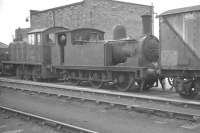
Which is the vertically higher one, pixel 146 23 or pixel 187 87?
pixel 146 23

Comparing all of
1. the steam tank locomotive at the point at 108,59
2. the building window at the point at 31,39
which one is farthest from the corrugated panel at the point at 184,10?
the building window at the point at 31,39

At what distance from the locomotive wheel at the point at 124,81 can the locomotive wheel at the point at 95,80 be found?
929 millimetres

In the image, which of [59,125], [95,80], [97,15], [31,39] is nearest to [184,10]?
[95,80]

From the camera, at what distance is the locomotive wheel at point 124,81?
12.2 m

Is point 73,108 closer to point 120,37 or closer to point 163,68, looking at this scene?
point 163,68

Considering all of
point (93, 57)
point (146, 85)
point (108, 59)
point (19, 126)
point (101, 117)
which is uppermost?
point (93, 57)

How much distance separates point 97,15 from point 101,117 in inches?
660

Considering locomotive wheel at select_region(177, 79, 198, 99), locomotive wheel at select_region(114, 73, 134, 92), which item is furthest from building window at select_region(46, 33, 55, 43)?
locomotive wheel at select_region(177, 79, 198, 99)

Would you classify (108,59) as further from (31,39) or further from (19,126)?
(31,39)

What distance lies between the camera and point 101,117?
7.67 meters

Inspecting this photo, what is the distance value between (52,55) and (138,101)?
7.99m

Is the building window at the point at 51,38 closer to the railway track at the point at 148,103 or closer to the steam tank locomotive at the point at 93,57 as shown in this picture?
the steam tank locomotive at the point at 93,57

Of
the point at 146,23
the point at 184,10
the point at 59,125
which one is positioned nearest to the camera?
the point at 59,125

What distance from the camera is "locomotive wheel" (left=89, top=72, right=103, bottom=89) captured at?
1345 centimetres
